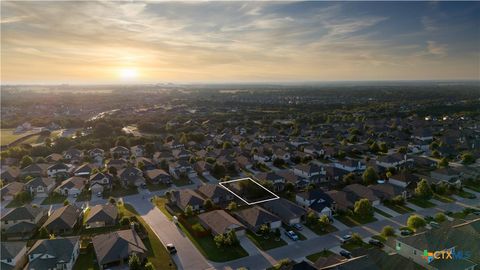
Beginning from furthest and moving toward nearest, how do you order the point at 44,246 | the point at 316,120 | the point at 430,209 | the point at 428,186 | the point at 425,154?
the point at 316,120 → the point at 425,154 → the point at 428,186 → the point at 430,209 → the point at 44,246

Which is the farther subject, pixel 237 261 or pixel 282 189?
pixel 282 189

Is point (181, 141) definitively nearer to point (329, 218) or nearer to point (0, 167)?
point (0, 167)

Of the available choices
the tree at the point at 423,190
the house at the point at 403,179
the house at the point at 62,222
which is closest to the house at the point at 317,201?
the tree at the point at 423,190

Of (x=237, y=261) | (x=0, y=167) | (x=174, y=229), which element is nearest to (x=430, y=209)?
(x=237, y=261)

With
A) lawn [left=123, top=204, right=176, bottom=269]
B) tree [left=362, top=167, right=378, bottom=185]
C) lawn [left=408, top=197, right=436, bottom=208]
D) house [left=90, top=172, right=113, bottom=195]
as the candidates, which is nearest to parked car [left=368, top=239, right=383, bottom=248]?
lawn [left=408, top=197, right=436, bottom=208]

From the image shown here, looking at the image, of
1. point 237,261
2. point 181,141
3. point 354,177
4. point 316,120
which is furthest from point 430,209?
point 316,120

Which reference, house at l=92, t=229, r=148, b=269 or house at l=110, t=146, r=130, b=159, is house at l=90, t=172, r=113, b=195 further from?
house at l=92, t=229, r=148, b=269

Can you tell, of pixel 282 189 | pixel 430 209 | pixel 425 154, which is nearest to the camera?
pixel 430 209

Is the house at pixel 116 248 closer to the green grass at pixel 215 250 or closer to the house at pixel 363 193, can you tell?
the green grass at pixel 215 250
